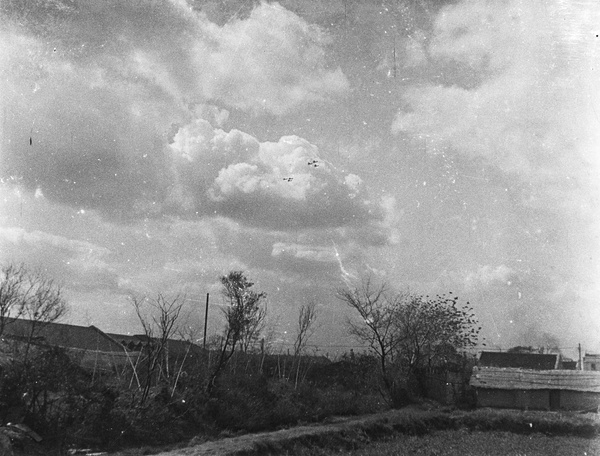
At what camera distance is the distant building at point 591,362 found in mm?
55062

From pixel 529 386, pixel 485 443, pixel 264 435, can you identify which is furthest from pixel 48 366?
pixel 529 386

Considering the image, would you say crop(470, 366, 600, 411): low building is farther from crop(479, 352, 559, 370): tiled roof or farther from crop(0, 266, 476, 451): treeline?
crop(479, 352, 559, 370): tiled roof

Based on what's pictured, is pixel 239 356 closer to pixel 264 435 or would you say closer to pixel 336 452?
pixel 264 435

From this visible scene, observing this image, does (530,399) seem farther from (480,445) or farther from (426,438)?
(480,445)

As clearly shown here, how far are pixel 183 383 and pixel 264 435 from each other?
11.8 ft

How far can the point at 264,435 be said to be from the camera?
15.7 metres

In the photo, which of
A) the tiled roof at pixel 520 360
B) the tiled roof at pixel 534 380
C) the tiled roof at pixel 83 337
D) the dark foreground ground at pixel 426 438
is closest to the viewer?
the dark foreground ground at pixel 426 438

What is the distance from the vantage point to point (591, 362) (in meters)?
55.6

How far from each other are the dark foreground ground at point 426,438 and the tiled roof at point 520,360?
25.4m

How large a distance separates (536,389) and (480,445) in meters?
13.0

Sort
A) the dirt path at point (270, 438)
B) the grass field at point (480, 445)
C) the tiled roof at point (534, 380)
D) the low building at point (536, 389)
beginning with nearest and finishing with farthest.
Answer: the dirt path at point (270, 438) → the grass field at point (480, 445) → the low building at point (536, 389) → the tiled roof at point (534, 380)

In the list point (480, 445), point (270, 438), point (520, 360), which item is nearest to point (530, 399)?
point (480, 445)

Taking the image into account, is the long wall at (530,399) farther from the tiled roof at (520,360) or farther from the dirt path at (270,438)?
the tiled roof at (520,360)

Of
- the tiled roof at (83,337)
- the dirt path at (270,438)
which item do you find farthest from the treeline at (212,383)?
the tiled roof at (83,337)
